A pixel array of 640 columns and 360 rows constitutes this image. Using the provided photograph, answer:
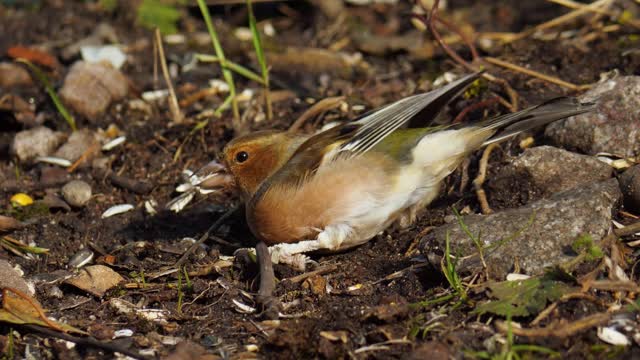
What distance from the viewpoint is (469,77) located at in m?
4.20

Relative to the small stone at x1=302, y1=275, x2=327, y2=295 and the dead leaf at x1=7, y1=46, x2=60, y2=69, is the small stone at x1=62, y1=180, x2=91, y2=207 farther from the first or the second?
the dead leaf at x1=7, y1=46, x2=60, y2=69

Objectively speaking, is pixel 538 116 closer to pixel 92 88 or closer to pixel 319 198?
pixel 319 198

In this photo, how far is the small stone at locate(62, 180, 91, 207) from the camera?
15.9 ft

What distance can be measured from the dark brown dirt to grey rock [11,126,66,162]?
0.09 m

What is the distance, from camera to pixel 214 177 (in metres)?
4.39

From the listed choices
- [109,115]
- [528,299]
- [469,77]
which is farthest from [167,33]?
[528,299]

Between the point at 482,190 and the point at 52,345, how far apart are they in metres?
2.10

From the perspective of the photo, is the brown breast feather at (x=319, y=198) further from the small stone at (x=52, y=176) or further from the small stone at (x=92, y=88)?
the small stone at (x=92, y=88)

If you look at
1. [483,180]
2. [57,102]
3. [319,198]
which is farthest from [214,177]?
[57,102]

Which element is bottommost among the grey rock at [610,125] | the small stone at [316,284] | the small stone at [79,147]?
the small stone at [79,147]

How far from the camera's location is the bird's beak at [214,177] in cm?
436

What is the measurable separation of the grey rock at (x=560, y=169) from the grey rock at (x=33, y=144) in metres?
2.87

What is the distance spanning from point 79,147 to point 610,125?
10.1ft

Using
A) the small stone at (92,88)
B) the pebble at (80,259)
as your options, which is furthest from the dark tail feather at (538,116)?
the small stone at (92,88)
